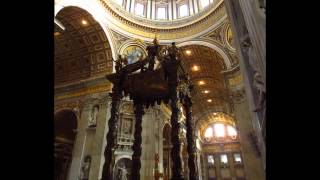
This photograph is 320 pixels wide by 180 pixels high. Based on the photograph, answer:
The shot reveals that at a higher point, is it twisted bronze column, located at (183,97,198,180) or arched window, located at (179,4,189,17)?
arched window, located at (179,4,189,17)

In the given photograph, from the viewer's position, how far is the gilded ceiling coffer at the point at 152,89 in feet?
21.1

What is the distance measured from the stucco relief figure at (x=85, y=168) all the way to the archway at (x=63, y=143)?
7.80 feet

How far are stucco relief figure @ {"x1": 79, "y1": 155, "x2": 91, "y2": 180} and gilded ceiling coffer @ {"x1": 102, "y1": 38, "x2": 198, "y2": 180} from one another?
5392 millimetres

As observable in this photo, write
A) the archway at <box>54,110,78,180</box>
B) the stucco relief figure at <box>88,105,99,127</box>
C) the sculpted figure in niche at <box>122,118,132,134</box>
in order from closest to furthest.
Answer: the sculpted figure in niche at <box>122,118,132,134</box> → the stucco relief figure at <box>88,105,99,127</box> → the archway at <box>54,110,78,180</box>

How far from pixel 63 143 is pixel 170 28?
11.1 metres

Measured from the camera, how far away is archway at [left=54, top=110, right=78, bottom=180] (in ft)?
46.0

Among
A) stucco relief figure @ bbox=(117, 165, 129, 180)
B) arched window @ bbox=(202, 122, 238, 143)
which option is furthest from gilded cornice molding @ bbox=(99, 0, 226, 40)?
arched window @ bbox=(202, 122, 238, 143)

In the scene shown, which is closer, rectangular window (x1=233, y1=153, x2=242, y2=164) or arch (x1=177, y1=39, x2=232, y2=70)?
arch (x1=177, y1=39, x2=232, y2=70)

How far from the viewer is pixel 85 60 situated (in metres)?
14.7

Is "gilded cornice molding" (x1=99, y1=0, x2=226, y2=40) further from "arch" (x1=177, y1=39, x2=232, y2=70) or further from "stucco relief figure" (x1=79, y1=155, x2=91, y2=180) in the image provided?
"stucco relief figure" (x1=79, y1=155, x2=91, y2=180)

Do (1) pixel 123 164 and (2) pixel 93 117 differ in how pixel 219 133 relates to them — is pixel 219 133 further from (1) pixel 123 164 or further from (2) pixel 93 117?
(2) pixel 93 117

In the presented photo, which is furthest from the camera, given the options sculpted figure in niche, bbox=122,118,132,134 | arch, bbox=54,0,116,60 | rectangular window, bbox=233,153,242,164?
rectangular window, bbox=233,153,242,164

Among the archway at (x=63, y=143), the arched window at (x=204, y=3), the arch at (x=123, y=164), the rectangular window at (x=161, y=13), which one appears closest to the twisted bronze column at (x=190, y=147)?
the arch at (x=123, y=164)
